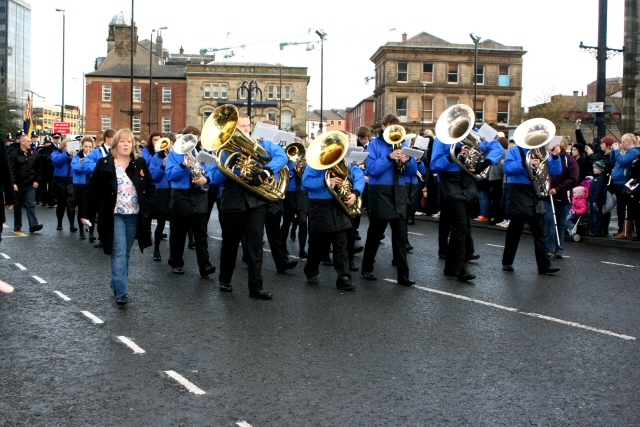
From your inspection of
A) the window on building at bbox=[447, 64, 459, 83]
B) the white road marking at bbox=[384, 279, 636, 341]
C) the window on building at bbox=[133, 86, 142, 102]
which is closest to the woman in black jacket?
the white road marking at bbox=[384, 279, 636, 341]

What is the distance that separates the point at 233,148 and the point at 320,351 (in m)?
3.32

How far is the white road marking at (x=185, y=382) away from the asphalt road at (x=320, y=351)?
2cm

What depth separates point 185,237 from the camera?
11695 millimetres

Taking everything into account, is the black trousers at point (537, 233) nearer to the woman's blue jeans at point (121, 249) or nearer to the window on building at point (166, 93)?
the woman's blue jeans at point (121, 249)

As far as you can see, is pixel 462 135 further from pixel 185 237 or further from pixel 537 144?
pixel 185 237

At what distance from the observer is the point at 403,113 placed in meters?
81.3

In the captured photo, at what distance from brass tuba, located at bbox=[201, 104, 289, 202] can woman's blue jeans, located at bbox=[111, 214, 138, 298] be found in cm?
113

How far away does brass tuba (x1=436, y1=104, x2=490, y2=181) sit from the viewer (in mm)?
11391

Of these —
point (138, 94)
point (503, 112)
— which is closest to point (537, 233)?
point (503, 112)

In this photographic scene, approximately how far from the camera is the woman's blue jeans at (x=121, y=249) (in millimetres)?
9219

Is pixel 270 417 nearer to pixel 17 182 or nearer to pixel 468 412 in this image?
pixel 468 412

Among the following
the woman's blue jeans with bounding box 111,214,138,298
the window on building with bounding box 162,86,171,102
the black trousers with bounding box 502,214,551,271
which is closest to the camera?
the woman's blue jeans with bounding box 111,214,138,298

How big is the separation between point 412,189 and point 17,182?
24.9 ft

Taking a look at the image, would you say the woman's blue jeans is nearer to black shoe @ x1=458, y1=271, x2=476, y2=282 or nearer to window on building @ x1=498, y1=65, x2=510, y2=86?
black shoe @ x1=458, y1=271, x2=476, y2=282
